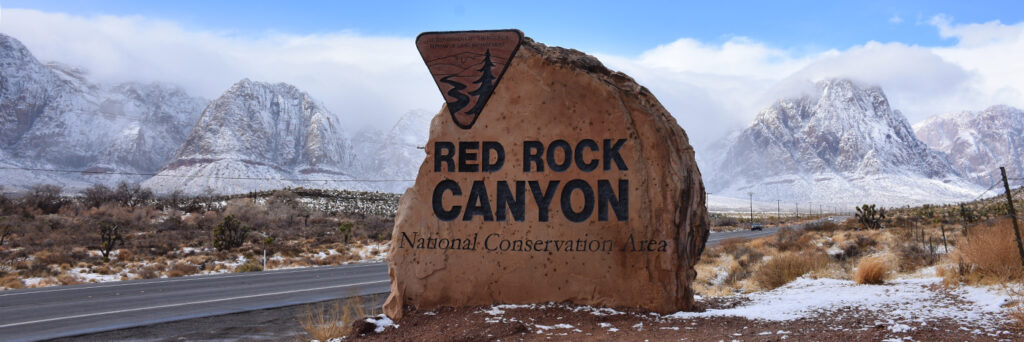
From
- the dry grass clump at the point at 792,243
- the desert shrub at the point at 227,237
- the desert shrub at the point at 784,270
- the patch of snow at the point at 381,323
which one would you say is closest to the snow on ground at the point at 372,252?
the desert shrub at the point at 227,237

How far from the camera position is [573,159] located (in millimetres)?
7535

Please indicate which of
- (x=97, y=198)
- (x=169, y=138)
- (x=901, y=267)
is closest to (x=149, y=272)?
(x=901, y=267)

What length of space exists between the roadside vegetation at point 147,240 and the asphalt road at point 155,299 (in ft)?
13.0

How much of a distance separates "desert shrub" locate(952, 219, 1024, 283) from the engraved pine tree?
6.24 meters

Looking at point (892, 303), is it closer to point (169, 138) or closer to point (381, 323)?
point (381, 323)

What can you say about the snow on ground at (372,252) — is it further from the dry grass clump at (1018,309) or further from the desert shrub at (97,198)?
the desert shrub at (97,198)

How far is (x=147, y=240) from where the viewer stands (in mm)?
28453

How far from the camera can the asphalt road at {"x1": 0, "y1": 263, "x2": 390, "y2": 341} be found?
31.1 ft

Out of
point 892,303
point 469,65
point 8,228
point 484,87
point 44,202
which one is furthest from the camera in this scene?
point 44,202

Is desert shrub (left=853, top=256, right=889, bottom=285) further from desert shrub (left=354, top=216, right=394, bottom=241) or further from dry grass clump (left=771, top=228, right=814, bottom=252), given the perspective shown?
desert shrub (left=354, top=216, right=394, bottom=241)

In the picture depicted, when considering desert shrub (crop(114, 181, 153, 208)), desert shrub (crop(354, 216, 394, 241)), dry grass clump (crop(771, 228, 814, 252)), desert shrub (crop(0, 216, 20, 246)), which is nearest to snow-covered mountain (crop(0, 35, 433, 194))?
desert shrub (crop(114, 181, 153, 208))

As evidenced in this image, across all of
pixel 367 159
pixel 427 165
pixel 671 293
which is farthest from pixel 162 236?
pixel 367 159

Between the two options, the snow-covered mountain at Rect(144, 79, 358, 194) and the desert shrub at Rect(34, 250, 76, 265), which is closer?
the desert shrub at Rect(34, 250, 76, 265)

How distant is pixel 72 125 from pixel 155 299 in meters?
150
